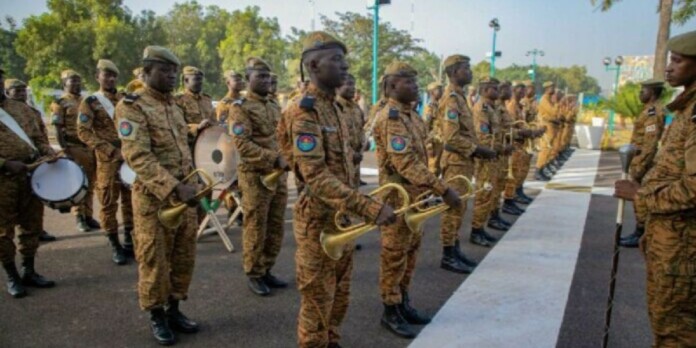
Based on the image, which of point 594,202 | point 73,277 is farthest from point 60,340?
point 594,202

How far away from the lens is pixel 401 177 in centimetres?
383

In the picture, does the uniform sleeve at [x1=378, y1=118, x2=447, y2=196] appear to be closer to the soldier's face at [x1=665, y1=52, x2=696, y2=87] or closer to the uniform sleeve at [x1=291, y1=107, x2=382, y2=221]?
the uniform sleeve at [x1=291, y1=107, x2=382, y2=221]

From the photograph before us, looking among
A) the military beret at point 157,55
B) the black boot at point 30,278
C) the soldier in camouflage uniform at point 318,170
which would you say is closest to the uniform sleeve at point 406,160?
the soldier in camouflage uniform at point 318,170

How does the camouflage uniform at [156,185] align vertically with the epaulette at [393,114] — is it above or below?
below

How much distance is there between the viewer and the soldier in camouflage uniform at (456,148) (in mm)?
5230

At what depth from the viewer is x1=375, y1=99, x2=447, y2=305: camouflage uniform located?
11.4ft

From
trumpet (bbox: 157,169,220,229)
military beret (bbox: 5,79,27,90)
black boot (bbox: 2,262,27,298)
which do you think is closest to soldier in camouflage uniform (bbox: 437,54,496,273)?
trumpet (bbox: 157,169,220,229)

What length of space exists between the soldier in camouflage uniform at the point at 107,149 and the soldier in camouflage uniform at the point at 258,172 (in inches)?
69.1

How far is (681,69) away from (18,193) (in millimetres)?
5262

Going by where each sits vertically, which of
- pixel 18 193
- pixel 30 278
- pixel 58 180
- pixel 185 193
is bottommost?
pixel 30 278

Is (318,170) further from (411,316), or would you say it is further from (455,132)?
(455,132)

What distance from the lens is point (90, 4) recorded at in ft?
99.2

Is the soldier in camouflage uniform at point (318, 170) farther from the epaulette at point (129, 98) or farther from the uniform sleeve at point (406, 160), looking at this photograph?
the epaulette at point (129, 98)

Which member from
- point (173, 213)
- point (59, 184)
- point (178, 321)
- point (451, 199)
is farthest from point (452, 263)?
point (59, 184)
